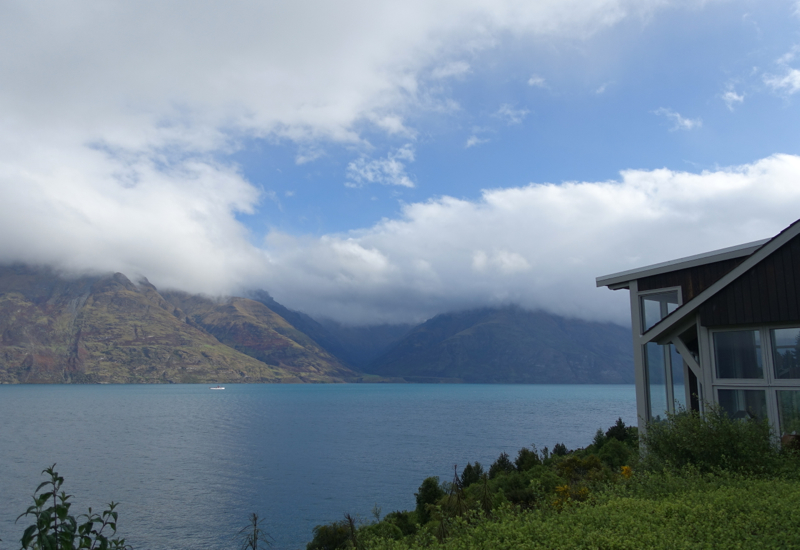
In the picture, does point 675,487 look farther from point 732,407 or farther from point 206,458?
point 206,458

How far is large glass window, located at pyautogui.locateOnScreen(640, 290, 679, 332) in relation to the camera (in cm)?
1677

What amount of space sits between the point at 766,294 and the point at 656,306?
4.51 m

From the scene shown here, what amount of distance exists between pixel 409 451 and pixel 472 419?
146ft

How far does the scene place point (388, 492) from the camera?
3872 cm

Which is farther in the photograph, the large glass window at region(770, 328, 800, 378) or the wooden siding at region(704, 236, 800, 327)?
the wooden siding at region(704, 236, 800, 327)

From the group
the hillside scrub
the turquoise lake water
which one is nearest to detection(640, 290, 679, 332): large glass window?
the hillside scrub

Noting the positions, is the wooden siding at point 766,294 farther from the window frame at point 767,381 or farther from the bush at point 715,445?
the bush at point 715,445

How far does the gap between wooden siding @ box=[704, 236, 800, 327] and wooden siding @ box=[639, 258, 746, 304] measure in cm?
193

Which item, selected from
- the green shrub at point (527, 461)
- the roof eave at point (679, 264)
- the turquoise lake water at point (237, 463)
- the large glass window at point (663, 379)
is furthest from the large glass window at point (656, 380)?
the turquoise lake water at point (237, 463)

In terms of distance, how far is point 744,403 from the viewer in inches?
516

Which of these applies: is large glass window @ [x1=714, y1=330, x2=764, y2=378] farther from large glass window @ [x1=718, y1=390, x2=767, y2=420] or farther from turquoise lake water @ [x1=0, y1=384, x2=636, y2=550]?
turquoise lake water @ [x1=0, y1=384, x2=636, y2=550]

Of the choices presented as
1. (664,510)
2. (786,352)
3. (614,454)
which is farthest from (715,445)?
(614,454)

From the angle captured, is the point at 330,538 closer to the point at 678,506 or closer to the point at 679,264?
the point at 678,506

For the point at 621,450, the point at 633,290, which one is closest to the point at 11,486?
the point at 621,450
